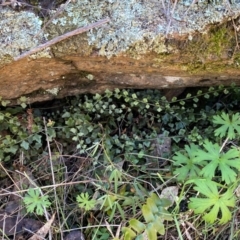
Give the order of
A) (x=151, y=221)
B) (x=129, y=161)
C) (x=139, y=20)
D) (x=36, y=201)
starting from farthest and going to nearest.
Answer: (x=129, y=161), (x=36, y=201), (x=151, y=221), (x=139, y=20)

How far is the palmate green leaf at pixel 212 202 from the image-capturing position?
5.47ft

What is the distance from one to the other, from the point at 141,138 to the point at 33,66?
75 cm

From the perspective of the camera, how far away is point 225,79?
6.68 feet

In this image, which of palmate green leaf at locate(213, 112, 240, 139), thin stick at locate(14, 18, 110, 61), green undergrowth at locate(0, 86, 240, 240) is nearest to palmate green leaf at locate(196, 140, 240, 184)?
green undergrowth at locate(0, 86, 240, 240)

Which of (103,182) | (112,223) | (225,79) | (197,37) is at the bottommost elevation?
(112,223)

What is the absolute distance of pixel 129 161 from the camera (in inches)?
84.5

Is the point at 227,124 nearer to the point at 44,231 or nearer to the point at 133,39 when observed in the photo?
the point at 133,39

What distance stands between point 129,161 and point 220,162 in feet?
1.85

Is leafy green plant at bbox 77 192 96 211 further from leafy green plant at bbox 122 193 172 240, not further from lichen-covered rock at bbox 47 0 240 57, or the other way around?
lichen-covered rock at bbox 47 0 240 57

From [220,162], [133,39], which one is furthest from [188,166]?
[133,39]

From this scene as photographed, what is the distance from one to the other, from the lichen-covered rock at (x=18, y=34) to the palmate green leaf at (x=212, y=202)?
93cm

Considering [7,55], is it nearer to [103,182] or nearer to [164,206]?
[103,182]

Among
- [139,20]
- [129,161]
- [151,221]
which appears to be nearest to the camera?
[139,20]

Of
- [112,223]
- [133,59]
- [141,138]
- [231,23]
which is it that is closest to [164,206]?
[112,223]
